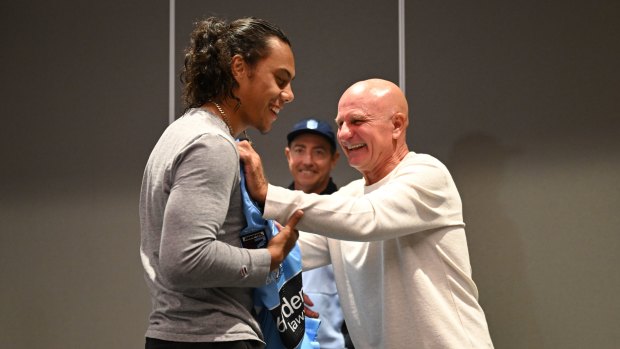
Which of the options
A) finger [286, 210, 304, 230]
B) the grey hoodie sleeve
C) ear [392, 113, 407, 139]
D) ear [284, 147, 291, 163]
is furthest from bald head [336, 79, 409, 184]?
the grey hoodie sleeve

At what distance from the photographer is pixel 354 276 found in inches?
101

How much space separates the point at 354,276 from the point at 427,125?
0.98 m

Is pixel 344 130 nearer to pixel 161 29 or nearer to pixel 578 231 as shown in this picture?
pixel 578 231

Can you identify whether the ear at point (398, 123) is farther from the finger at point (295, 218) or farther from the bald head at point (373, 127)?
the finger at point (295, 218)

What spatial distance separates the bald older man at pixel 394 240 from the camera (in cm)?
226

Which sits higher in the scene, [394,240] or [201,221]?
[201,221]

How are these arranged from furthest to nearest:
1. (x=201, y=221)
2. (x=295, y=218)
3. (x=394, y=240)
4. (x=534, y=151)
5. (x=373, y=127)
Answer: (x=534, y=151), (x=373, y=127), (x=394, y=240), (x=295, y=218), (x=201, y=221)

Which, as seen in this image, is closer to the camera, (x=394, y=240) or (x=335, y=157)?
(x=394, y=240)

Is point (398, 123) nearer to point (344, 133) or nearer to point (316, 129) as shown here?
point (344, 133)

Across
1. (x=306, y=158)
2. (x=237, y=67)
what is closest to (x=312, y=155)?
(x=306, y=158)

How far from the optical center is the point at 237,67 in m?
1.84

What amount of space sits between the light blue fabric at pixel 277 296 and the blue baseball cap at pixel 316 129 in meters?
1.39

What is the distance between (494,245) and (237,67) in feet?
5.73

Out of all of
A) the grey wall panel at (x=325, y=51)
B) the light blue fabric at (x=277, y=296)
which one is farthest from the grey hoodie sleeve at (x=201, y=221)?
the grey wall panel at (x=325, y=51)
